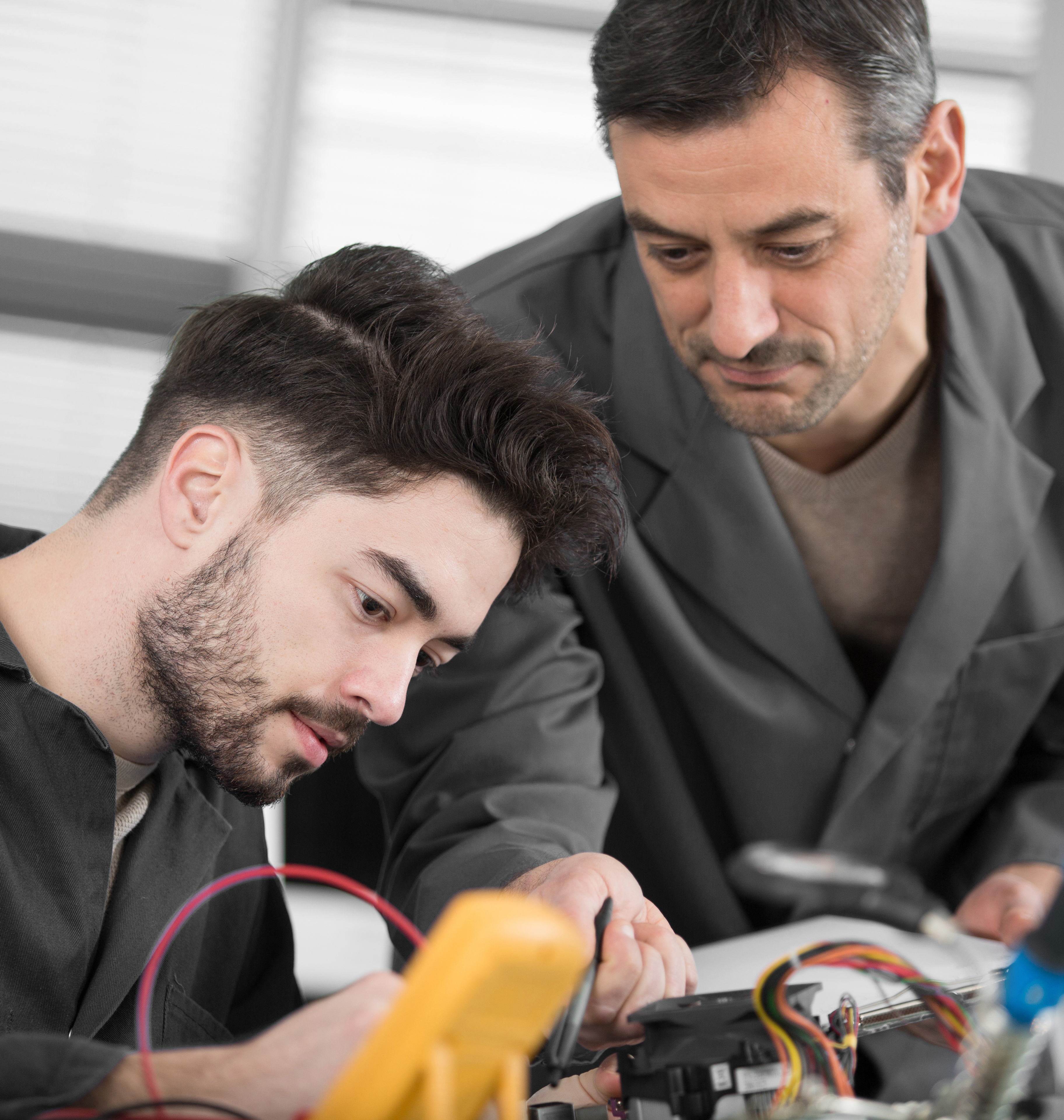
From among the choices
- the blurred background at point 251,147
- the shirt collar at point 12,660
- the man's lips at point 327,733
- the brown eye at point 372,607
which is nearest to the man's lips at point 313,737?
the man's lips at point 327,733

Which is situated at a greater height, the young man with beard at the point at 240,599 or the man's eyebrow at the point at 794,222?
the man's eyebrow at the point at 794,222

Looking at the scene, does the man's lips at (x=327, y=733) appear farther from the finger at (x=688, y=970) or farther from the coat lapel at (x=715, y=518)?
the coat lapel at (x=715, y=518)

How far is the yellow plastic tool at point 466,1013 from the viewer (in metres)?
0.44

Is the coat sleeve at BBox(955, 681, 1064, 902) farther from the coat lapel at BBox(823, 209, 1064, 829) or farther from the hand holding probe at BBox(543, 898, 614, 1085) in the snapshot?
the hand holding probe at BBox(543, 898, 614, 1085)

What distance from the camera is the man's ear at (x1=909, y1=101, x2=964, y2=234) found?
1343 millimetres

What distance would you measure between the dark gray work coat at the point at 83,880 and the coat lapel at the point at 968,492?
→ 0.78m

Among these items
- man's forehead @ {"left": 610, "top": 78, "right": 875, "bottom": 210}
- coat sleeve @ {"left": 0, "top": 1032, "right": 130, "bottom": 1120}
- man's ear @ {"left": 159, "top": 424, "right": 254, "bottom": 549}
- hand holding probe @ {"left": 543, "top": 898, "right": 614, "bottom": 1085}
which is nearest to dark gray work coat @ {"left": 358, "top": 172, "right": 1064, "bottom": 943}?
man's forehead @ {"left": 610, "top": 78, "right": 875, "bottom": 210}

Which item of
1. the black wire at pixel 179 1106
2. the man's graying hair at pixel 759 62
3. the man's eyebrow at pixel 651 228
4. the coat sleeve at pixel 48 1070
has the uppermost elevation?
the man's graying hair at pixel 759 62

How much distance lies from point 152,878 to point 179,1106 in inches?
20.3

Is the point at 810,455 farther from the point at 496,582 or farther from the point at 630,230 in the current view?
the point at 496,582

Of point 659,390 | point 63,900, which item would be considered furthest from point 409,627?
point 659,390

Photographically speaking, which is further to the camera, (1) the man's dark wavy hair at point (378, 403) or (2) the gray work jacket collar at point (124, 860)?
(1) the man's dark wavy hair at point (378, 403)

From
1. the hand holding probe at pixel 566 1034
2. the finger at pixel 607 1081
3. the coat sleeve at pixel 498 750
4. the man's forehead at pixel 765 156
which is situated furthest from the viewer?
the coat sleeve at pixel 498 750

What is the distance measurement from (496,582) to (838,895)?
0.65 metres
